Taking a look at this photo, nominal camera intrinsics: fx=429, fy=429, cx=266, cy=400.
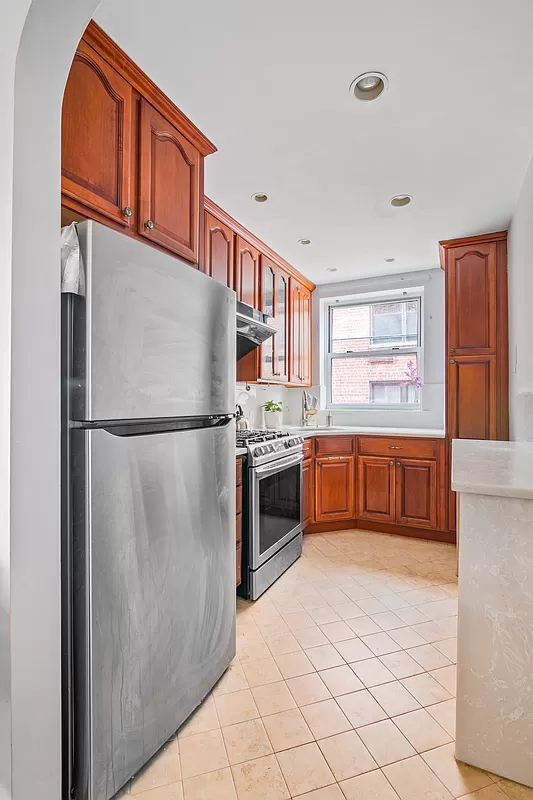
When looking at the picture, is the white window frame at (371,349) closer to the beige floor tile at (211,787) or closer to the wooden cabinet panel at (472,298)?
the wooden cabinet panel at (472,298)

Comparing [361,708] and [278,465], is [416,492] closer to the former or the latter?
[278,465]

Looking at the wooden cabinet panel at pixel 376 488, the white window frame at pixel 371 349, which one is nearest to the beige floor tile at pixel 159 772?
the wooden cabinet panel at pixel 376 488

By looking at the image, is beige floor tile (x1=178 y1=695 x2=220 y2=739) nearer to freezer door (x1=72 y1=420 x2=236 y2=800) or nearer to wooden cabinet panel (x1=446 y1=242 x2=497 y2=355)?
freezer door (x1=72 y1=420 x2=236 y2=800)

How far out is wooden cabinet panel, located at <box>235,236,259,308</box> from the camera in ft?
9.86

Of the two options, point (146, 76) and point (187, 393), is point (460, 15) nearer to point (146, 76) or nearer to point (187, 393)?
point (146, 76)

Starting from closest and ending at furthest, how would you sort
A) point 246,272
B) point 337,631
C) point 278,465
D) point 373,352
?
point 337,631 < point 278,465 < point 246,272 < point 373,352

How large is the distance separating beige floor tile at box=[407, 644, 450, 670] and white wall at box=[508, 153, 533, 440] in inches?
48.5

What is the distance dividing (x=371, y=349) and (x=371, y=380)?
0.32 m

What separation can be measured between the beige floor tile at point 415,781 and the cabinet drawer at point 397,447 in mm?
2393

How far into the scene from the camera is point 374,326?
4469 mm

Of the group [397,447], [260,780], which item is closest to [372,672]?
[260,780]

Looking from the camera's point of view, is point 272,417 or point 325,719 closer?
point 325,719

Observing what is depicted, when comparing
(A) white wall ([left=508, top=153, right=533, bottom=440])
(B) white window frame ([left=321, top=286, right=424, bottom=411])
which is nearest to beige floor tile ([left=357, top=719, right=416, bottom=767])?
(A) white wall ([left=508, top=153, right=533, bottom=440])

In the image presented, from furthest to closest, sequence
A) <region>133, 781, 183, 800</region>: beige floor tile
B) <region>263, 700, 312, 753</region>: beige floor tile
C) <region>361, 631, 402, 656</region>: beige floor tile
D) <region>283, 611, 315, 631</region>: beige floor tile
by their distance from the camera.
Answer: <region>283, 611, 315, 631</region>: beige floor tile < <region>361, 631, 402, 656</region>: beige floor tile < <region>263, 700, 312, 753</region>: beige floor tile < <region>133, 781, 183, 800</region>: beige floor tile
